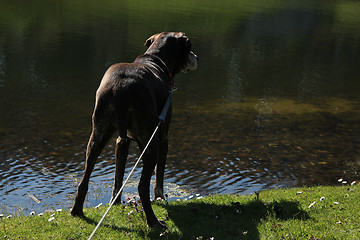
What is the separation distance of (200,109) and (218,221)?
427 inches

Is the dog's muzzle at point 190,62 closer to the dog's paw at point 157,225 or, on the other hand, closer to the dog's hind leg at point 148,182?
the dog's hind leg at point 148,182

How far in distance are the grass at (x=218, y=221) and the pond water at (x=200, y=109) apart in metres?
2.46

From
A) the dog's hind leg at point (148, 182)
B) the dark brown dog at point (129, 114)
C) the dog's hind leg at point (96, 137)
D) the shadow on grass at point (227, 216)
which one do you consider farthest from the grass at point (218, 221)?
the dog's hind leg at point (96, 137)

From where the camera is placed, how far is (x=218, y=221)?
6793 mm

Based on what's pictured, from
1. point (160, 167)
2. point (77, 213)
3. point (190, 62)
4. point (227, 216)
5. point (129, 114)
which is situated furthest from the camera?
→ point (190, 62)

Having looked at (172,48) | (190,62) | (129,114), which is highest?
(172,48)

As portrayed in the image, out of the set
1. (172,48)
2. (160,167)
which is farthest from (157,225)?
(172,48)

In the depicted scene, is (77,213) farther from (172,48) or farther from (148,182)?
(172,48)

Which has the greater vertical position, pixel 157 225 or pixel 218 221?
pixel 157 225

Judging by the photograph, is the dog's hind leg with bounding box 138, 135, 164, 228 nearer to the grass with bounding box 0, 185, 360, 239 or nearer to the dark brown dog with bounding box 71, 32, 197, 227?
the dark brown dog with bounding box 71, 32, 197, 227

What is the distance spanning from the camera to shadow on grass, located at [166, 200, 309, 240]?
6.36 meters

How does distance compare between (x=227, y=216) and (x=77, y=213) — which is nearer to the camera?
(x=77, y=213)

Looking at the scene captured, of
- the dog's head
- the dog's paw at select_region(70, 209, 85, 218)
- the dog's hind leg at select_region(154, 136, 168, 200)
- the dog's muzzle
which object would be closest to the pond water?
the dog's hind leg at select_region(154, 136, 168, 200)

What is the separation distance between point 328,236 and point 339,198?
6.06 feet
